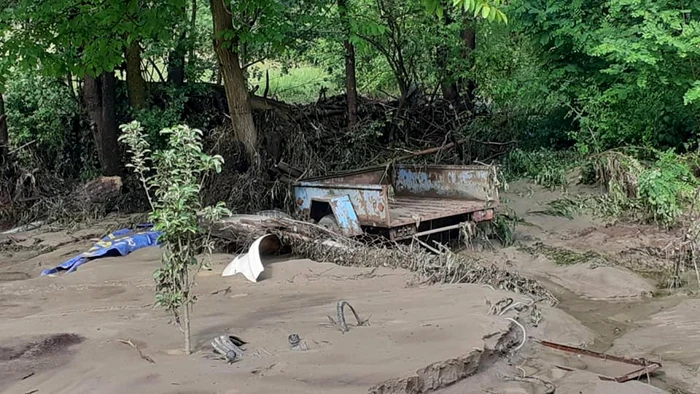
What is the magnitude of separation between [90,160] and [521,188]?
8.23m

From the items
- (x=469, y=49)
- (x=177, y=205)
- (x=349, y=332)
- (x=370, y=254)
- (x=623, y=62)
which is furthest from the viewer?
(x=469, y=49)

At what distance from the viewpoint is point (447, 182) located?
972 centimetres

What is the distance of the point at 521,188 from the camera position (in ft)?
39.2

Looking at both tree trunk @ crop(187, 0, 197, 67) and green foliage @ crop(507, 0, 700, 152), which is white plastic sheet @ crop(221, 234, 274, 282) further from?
tree trunk @ crop(187, 0, 197, 67)

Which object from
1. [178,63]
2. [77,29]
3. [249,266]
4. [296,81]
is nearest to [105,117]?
[178,63]

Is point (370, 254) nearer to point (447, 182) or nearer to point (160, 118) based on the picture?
point (447, 182)

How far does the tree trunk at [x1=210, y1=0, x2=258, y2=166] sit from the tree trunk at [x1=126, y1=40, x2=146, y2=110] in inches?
100

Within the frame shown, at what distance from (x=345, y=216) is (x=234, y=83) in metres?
3.73

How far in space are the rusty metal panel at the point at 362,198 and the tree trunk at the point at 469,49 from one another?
6.90 meters

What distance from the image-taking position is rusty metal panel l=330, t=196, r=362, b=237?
8266mm

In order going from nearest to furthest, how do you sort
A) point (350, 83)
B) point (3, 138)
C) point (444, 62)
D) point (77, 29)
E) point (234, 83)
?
point (77, 29), point (234, 83), point (3, 138), point (350, 83), point (444, 62)

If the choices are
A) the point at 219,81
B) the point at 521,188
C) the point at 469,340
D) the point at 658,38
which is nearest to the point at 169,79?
the point at 219,81

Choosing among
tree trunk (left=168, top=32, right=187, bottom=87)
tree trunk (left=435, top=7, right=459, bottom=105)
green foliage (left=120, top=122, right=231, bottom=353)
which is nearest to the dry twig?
green foliage (left=120, top=122, right=231, bottom=353)

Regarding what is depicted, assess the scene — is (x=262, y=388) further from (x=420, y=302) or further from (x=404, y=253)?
(x=404, y=253)
